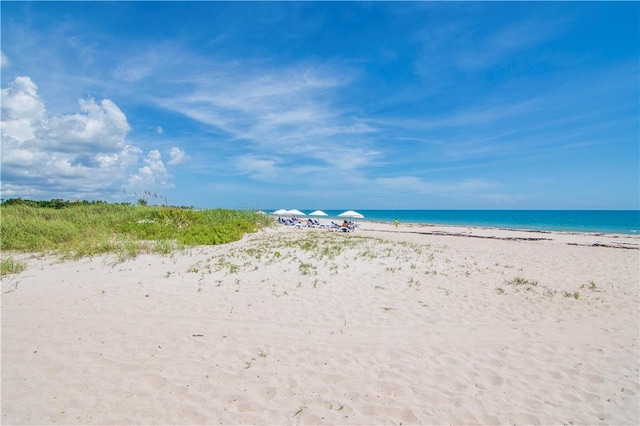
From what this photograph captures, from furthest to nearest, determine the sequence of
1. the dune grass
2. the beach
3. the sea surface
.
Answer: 1. the sea surface
2. the dune grass
3. the beach

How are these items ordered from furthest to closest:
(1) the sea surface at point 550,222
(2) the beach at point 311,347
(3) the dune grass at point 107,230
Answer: (1) the sea surface at point 550,222 → (3) the dune grass at point 107,230 → (2) the beach at point 311,347

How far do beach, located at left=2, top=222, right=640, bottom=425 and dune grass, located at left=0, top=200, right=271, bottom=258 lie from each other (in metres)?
1.73

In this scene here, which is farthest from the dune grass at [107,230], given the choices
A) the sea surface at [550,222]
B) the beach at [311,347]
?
the sea surface at [550,222]

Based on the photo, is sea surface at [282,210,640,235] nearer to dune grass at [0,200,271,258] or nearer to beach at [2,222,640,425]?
dune grass at [0,200,271,258]

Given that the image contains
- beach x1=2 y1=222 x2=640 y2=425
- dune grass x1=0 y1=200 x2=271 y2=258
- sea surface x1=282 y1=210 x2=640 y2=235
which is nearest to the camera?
beach x1=2 y1=222 x2=640 y2=425

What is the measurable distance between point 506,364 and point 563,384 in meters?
0.70

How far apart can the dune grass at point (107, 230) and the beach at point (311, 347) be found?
1.73 meters

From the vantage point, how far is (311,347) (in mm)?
5305

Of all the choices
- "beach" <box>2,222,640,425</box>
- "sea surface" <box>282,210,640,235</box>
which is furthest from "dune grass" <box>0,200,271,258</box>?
"sea surface" <box>282,210,640,235</box>

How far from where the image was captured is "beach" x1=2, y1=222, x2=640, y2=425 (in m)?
3.82

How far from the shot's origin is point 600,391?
171 inches

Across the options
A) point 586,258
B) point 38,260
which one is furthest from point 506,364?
point 586,258

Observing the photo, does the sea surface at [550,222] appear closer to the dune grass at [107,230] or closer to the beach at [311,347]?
the dune grass at [107,230]

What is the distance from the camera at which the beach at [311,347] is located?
3818 millimetres
